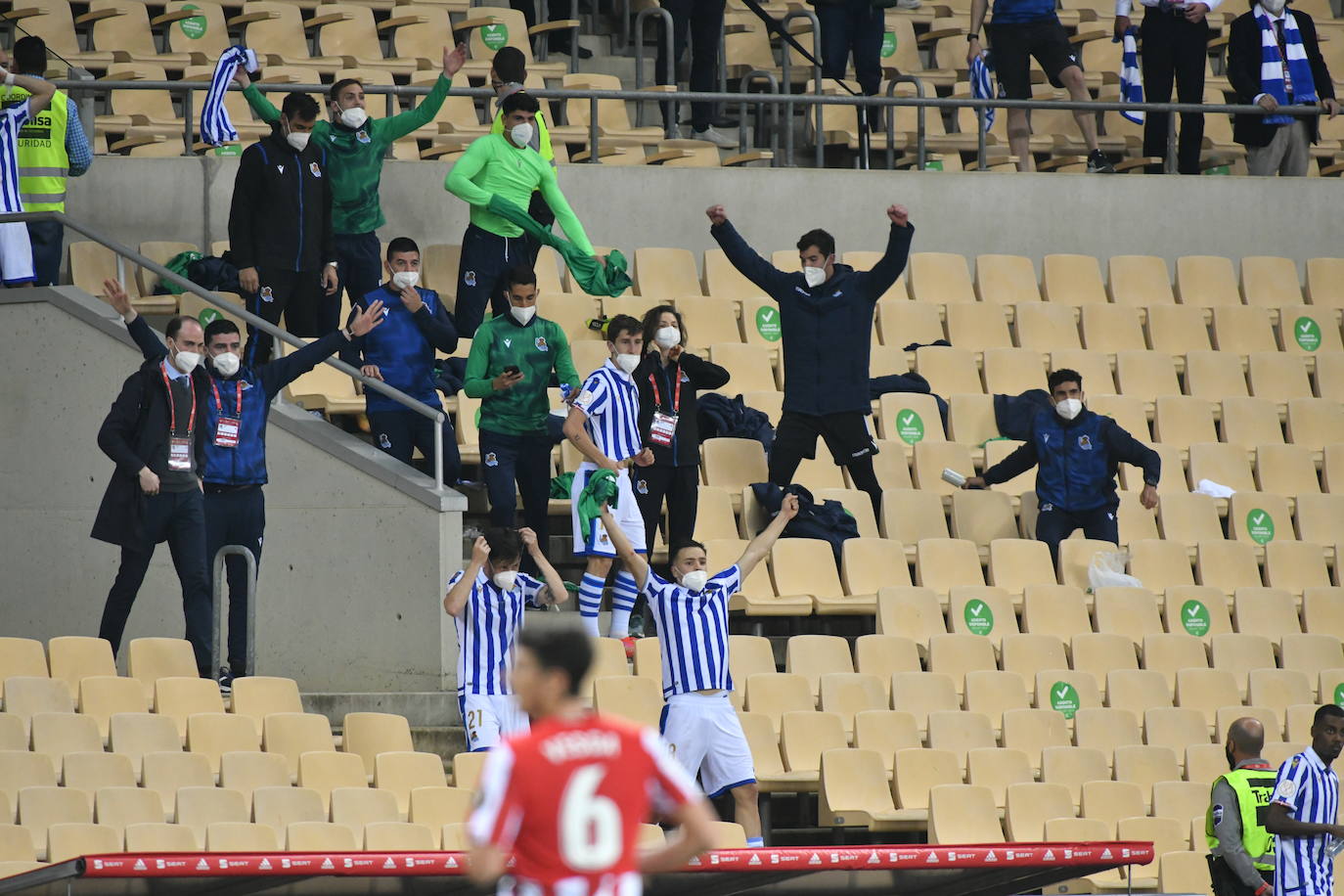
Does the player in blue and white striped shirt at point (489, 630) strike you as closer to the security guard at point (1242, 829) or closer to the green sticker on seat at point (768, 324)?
the security guard at point (1242, 829)

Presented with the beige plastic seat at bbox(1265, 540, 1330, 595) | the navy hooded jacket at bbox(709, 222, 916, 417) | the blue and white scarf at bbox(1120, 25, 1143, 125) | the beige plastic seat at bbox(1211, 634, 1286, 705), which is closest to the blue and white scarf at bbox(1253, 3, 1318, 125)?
the blue and white scarf at bbox(1120, 25, 1143, 125)

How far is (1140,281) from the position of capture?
1417 centimetres

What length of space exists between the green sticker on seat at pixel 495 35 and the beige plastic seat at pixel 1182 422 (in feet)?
16.4

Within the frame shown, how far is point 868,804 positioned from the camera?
9750mm

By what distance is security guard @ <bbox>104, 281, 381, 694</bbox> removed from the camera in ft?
33.3

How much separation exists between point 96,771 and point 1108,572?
206 inches

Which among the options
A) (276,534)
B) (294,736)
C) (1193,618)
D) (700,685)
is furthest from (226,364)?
(1193,618)

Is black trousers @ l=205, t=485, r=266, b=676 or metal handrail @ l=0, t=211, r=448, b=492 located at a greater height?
metal handrail @ l=0, t=211, r=448, b=492

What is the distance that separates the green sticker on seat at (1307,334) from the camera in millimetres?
14094

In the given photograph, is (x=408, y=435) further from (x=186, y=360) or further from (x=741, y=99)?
(x=741, y=99)

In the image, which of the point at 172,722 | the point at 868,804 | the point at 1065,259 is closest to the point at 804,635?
the point at 868,804

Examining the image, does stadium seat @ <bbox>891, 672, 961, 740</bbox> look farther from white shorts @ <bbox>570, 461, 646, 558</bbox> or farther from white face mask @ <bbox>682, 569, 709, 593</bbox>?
white face mask @ <bbox>682, 569, 709, 593</bbox>

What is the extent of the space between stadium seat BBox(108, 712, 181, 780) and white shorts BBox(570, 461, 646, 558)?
204 cm

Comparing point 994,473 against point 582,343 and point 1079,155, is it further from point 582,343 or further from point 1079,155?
point 1079,155
